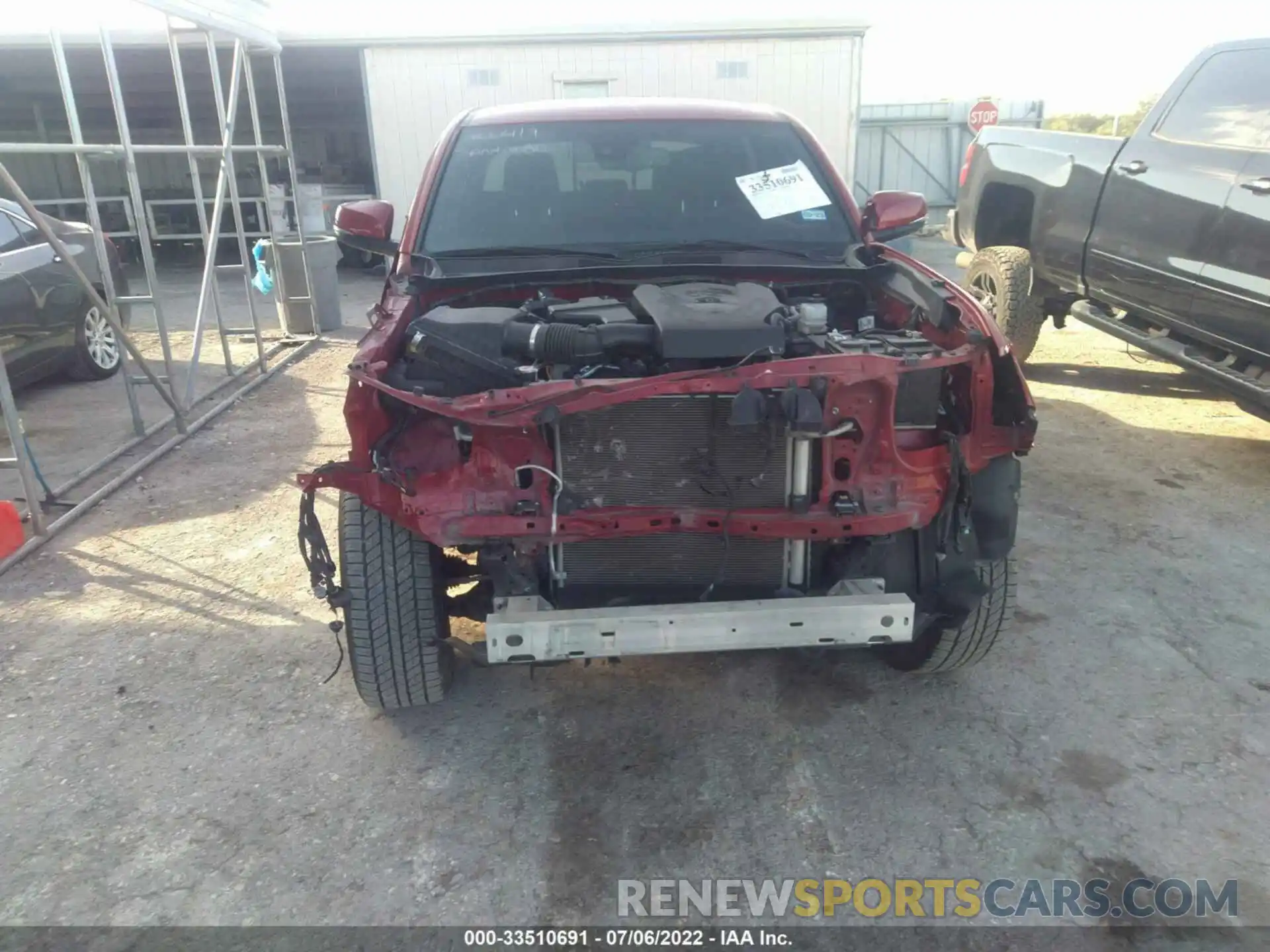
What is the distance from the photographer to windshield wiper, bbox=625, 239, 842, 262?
11.6 feet

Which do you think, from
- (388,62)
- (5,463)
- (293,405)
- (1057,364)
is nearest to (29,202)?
(5,463)

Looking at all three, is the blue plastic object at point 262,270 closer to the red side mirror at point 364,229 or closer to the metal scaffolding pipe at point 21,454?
the metal scaffolding pipe at point 21,454

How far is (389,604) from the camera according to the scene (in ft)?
9.04

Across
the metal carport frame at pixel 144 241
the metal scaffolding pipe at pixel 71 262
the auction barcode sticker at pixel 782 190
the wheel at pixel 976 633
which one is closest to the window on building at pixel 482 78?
the metal carport frame at pixel 144 241

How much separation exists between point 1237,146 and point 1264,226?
64 cm

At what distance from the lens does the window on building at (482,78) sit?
12148 mm

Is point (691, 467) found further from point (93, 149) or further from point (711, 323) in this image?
point (93, 149)

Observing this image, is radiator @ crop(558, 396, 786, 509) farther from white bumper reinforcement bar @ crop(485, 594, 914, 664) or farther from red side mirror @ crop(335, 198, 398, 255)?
red side mirror @ crop(335, 198, 398, 255)

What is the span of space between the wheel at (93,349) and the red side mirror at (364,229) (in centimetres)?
401

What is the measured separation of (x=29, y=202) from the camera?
191 inches

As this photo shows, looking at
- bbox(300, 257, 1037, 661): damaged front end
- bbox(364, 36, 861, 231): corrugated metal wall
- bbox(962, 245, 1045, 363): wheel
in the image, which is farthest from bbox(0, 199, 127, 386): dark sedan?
bbox(364, 36, 861, 231): corrugated metal wall

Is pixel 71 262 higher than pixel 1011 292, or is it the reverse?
pixel 71 262

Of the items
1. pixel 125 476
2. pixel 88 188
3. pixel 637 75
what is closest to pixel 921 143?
pixel 637 75

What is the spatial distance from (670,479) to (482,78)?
1105cm
